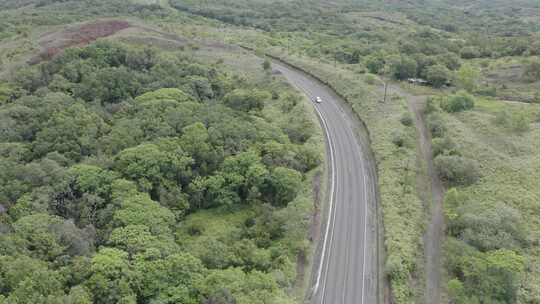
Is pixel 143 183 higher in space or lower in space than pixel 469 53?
lower

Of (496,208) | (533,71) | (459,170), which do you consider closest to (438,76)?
(533,71)

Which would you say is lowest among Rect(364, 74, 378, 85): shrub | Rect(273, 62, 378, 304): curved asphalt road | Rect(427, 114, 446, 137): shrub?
Rect(273, 62, 378, 304): curved asphalt road

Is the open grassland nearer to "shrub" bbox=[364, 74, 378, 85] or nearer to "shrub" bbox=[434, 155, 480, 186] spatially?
"shrub" bbox=[434, 155, 480, 186]

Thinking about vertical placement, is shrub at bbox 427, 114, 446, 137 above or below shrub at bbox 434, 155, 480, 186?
above

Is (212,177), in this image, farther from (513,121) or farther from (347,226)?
(513,121)

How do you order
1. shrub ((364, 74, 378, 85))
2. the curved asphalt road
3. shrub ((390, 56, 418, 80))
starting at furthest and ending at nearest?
shrub ((390, 56, 418, 80))
shrub ((364, 74, 378, 85))
the curved asphalt road

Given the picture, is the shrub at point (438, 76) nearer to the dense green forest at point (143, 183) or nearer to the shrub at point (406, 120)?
the shrub at point (406, 120)

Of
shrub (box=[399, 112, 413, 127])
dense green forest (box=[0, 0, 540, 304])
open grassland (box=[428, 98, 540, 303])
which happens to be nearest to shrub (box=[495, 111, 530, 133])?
open grassland (box=[428, 98, 540, 303])
